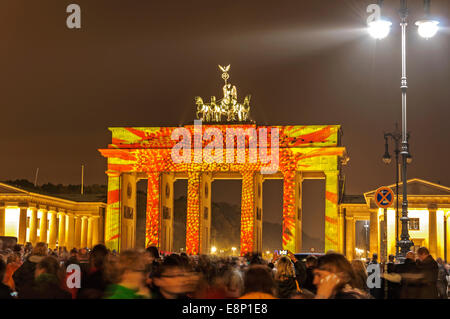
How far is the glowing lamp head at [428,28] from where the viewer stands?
83.0ft

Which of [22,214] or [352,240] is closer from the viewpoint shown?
[22,214]

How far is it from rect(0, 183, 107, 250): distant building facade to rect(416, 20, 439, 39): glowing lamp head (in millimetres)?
62237

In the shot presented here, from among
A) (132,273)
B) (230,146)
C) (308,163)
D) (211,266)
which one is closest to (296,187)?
(308,163)

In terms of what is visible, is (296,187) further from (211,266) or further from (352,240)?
(211,266)

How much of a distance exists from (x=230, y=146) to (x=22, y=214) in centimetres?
2247

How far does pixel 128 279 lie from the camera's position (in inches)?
351

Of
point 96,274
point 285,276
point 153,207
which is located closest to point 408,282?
point 285,276

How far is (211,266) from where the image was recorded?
15.0m

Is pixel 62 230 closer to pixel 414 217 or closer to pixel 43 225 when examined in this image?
pixel 43 225

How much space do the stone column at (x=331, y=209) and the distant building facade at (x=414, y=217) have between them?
4429 mm

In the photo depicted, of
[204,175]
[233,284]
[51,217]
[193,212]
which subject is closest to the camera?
[233,284]

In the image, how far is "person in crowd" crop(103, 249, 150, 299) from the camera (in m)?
8.77

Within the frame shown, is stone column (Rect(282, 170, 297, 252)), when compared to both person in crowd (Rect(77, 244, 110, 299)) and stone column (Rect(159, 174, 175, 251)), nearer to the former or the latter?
stone column (Rect(159, 174, 175, 251))

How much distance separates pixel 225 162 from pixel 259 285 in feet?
228
